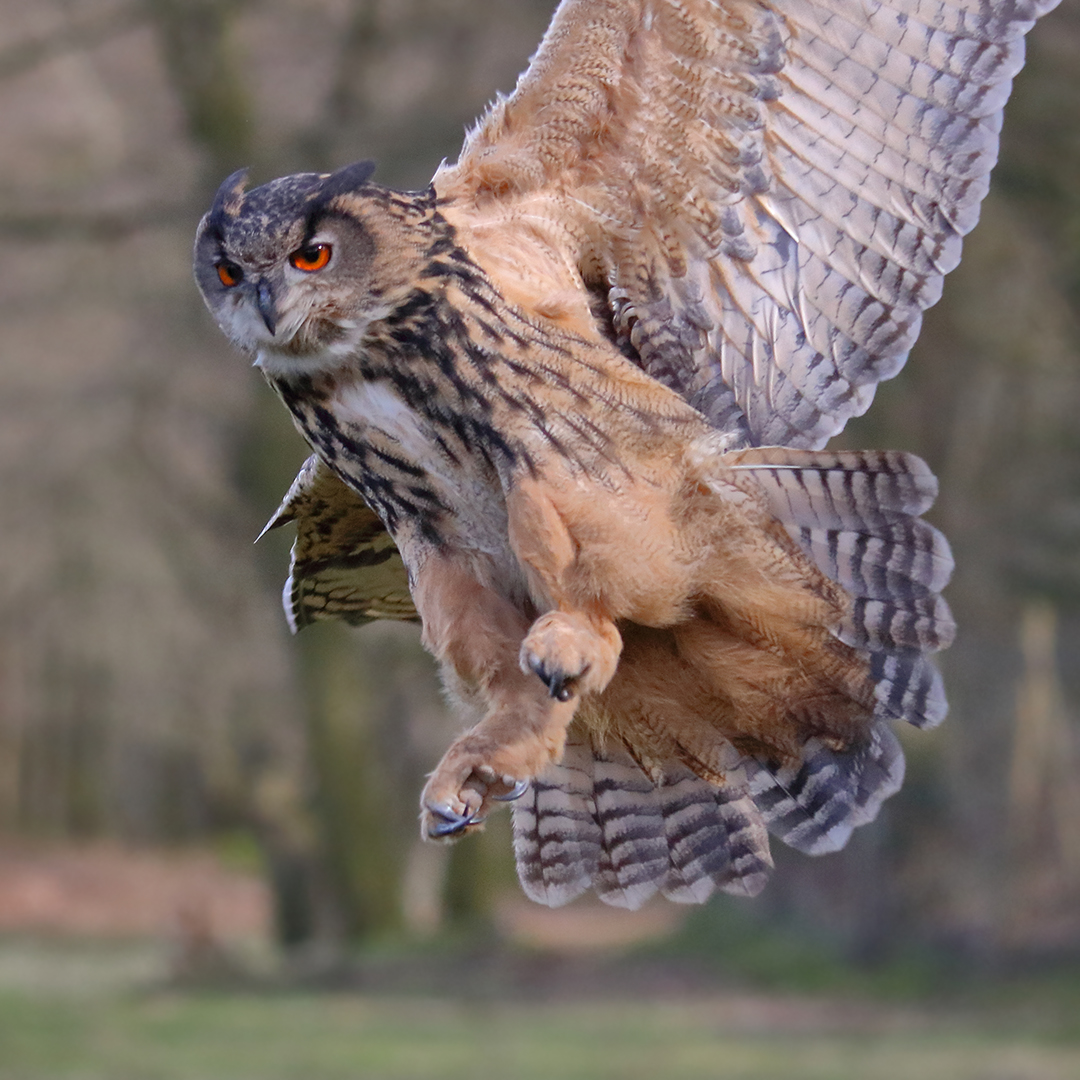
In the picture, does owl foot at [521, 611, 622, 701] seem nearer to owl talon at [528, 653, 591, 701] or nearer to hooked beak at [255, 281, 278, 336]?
owl talon at [528, 653, 591, 701]

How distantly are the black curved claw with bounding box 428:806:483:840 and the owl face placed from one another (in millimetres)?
809

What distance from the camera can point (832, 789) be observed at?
350cm

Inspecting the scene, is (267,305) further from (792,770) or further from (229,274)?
(792,770)

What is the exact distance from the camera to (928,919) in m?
11.8

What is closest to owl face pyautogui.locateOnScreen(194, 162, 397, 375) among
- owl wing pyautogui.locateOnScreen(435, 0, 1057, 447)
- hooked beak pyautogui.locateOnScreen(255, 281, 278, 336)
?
hooked beak pyautogui.locateOnScreen(255, 281, 278, 336)

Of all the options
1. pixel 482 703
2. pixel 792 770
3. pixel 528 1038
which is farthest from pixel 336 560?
pixel 528 1038

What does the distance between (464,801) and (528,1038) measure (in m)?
9.75

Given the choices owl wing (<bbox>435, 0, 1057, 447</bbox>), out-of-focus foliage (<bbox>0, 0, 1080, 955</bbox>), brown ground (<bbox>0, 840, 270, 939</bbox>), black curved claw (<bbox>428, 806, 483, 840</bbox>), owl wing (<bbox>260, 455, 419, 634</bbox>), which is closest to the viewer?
black curved claw (<bbox>428, 806, 483, 840</bbox>)

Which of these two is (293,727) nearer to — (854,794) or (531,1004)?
(531,1004)

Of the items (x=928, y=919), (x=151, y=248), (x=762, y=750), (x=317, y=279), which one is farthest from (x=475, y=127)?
(x=151, y=248)

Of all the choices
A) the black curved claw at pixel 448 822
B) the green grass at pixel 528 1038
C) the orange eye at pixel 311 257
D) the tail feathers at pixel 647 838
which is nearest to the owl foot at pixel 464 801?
the black curved claw at pixel 448 822

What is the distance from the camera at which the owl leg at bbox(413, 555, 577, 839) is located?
2947 millimetres

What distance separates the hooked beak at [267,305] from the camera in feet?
9.60

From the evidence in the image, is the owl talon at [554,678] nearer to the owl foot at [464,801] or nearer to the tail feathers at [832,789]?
the owl foot at [464,801]
